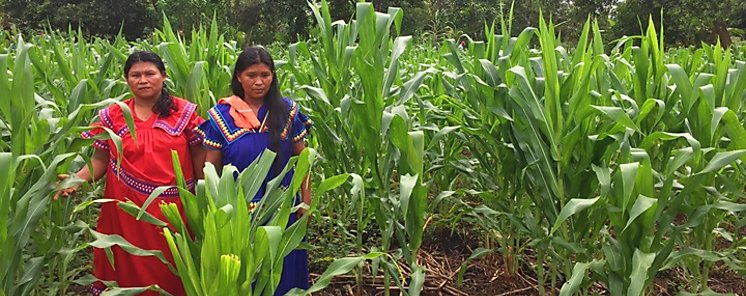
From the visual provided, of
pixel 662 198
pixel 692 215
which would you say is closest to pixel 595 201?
pixel 662 198

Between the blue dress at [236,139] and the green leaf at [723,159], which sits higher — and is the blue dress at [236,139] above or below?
above

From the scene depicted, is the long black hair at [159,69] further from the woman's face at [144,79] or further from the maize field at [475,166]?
the maize field at [475,166]

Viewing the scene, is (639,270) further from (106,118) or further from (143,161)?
(106,118)

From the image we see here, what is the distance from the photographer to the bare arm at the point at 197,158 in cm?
245

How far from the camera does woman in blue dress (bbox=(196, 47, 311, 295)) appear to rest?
91.7 inches

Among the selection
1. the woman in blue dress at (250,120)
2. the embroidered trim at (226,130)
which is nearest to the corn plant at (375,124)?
the woman in blue dress at (250,120)

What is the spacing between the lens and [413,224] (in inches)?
92.0

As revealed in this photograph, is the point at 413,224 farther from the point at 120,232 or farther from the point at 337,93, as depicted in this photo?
the point at 120,232

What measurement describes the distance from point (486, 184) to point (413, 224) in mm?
594

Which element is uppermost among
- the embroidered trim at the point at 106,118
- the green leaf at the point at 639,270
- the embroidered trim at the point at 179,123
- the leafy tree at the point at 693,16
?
the embroidered trim at the point at 106,118

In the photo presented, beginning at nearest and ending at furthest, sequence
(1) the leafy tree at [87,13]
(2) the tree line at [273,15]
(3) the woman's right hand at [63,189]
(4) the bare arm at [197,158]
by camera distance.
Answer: (3) the woman's right hand at [63,189]
(4) the bare arm at [197,158]
(2) the tree line at [273,15]
(1) the leafy tree at [87,13]

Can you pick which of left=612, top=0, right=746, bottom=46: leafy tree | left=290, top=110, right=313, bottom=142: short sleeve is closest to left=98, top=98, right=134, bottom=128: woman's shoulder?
left=290, top=110, right=313, bottom=142: short sleeve

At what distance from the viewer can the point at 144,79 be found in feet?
7.49

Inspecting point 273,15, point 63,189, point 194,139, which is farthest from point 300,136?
point 273,15
